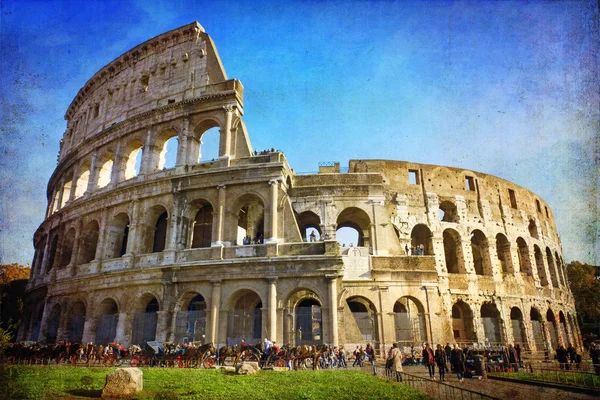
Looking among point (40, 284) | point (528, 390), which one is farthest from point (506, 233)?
point (40, 284)

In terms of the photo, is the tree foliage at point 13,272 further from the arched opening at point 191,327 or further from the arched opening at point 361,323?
the arched opening at point 361,323

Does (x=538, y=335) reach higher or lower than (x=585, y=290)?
lower

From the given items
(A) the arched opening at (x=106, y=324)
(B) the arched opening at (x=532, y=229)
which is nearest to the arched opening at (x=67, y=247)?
(A) the arched opening at (x=106, y=324)

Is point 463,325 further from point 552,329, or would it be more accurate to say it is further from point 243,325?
point 243,325

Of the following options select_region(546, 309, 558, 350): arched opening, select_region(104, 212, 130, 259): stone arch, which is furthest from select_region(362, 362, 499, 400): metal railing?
select_region(546, 309, 558, 350): arched opening

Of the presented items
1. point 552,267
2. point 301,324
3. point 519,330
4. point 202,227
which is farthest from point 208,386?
point 552,267

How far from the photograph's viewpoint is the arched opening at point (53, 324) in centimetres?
2261

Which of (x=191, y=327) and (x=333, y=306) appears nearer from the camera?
(x=333, y=306)

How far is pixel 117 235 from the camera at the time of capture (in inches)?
868

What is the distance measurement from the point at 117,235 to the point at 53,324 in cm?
679

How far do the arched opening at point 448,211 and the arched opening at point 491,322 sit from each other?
5789 mm

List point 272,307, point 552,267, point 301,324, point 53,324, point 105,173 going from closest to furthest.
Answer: point 272,307 < point 301,324 < point 53,324 < point 105,173 < point 552,267

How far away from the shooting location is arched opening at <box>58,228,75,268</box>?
80.9 feet

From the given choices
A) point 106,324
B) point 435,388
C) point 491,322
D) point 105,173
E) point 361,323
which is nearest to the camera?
point 435,388
